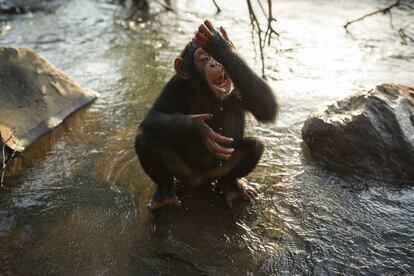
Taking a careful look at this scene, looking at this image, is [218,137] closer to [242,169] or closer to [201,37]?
[242,169]

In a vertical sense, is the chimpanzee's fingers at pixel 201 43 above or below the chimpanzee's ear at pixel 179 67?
above

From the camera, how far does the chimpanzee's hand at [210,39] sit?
10.9ft

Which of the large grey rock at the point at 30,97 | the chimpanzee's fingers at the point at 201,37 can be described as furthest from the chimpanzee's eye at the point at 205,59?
the large grey rock at the point at 30,97

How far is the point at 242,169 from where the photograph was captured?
149 inches

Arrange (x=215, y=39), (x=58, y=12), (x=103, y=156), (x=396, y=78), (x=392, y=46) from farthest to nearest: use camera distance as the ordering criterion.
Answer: (x=58, y=12)
(x=392, y=46)
(x=396, y=78)
(x=103, y=156)
(x=215, y=39)

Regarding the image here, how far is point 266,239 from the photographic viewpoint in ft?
11.3

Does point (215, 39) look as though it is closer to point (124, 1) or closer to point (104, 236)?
point (104, 236)

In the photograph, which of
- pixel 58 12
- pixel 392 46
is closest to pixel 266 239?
pixel 392 46

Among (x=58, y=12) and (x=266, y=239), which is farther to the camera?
(x=58, y=12)

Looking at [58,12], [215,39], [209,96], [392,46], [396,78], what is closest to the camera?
[215,39]

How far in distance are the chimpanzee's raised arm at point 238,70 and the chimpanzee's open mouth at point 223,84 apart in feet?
0.22

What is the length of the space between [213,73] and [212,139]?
A: 502mm

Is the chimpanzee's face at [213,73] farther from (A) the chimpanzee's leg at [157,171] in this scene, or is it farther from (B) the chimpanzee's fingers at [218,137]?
(A) the chimpanzee's leg at [157,171]

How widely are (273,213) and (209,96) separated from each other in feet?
3.62
